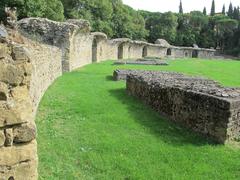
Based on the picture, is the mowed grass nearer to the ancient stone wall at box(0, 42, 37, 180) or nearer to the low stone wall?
the low stone wall

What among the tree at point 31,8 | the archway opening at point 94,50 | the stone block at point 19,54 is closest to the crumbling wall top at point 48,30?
the tree at point 31,8

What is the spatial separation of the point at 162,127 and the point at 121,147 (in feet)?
5.81

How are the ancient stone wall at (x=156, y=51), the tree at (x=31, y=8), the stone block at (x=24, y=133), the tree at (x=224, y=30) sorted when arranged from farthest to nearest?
the tree at (x=224, y=30), the ancient stone wall at (x=156, y=51), the tree at (x=31, y=8), the stone block at (x=24, y=133)

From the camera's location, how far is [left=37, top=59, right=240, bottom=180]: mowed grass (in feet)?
19.2

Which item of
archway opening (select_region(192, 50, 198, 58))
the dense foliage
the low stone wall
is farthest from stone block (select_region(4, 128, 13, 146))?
archway opening (select_region(192, 50, 198, 58))

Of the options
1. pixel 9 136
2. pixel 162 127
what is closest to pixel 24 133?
pixel 9 136

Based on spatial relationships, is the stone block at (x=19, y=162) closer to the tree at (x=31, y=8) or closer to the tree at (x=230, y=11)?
the tree at (x=31, y=8)

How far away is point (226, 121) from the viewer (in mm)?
7215

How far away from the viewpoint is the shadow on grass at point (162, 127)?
7.40 m

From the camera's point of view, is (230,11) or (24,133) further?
(230,11)

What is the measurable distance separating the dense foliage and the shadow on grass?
33.1 m

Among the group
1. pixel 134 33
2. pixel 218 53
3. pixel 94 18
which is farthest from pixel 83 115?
pixel 218 53

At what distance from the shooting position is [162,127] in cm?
849

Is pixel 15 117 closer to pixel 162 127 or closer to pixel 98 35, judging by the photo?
pixel 162 127
